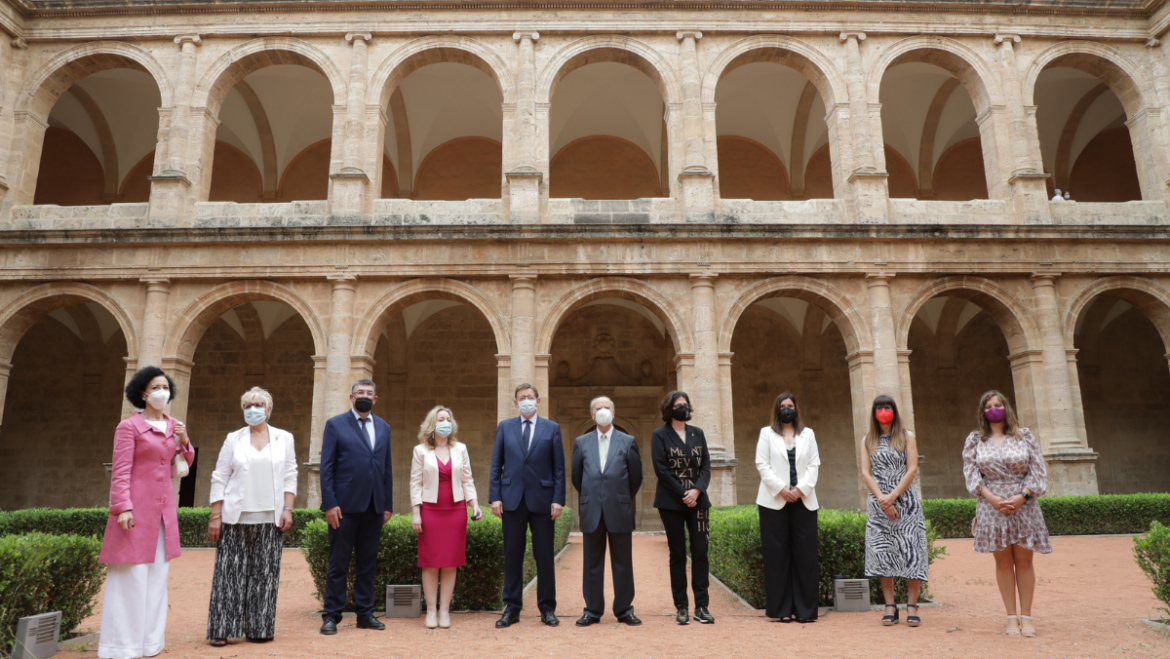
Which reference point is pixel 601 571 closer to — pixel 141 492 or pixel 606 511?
pixel 606 511

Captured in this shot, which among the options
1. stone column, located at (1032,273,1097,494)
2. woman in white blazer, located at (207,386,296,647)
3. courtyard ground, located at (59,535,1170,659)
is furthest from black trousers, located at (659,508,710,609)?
stone column, located at (1032,273,1097,494)

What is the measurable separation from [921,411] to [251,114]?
18.5 meters

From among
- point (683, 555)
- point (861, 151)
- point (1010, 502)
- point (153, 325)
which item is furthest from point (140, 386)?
point (861, 151)

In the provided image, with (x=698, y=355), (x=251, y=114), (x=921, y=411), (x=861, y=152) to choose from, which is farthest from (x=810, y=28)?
(x=251, y=114)

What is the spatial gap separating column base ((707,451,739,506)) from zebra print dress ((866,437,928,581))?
23.0ft

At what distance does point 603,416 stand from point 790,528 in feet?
5.65

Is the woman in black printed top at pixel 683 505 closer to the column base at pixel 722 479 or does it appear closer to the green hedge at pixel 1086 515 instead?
the column base at pixel 722 479

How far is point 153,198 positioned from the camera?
14.0 meters

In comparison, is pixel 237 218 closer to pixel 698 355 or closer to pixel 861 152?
pixel 698 355

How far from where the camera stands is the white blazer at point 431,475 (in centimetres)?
579

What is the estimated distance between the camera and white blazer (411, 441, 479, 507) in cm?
579

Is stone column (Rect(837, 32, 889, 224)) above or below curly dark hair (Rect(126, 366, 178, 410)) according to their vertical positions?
above

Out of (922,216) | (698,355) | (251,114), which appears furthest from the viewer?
(251,114)

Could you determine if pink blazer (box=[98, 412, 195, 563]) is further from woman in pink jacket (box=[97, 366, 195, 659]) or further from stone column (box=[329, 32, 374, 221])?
stone column (box=[329, 32, 374, 221])
